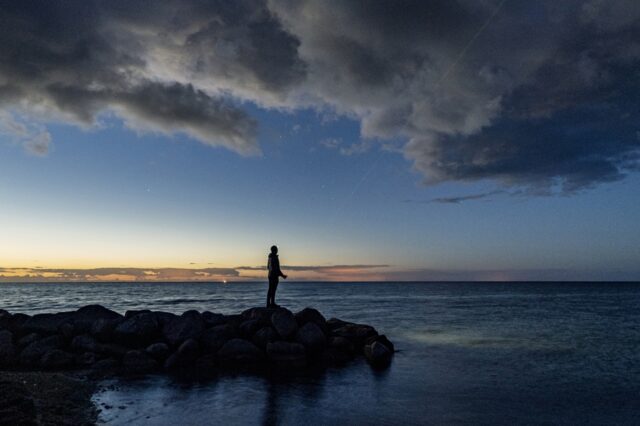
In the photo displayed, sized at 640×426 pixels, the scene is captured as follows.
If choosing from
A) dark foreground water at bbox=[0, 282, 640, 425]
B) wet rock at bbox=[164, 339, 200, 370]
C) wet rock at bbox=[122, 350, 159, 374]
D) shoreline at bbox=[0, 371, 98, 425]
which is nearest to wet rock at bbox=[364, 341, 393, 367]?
dark foreground water at bbox=[0, 282, 640, 425]

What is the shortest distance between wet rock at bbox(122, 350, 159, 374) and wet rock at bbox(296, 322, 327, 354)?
5542mm

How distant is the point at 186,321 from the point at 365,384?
792 centimetres

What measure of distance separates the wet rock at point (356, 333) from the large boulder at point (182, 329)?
20.4 ft

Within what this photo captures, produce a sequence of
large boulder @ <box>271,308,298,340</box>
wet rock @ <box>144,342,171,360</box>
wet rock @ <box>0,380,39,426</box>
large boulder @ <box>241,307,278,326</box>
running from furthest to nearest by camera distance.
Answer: large boulder @ <box>241,307,278,326</box> < large boulder @ <box>271,308,298,340</box> < wet rock @ <box>144,342,171,360</box> < wet rock @ <box>0,380,39,426</box>

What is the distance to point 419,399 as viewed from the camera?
1130 centimetres

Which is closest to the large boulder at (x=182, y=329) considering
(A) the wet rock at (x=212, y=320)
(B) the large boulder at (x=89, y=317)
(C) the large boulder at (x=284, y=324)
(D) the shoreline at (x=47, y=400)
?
(A) the wet rock at (x=212, y=320)

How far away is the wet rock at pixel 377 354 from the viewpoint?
16094mm

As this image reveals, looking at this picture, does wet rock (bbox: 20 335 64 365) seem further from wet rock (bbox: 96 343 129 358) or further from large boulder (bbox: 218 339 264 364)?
large boulder (bbox: 218 339 264 364)

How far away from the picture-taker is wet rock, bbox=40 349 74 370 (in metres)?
14.2

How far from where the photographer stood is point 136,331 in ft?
52.9

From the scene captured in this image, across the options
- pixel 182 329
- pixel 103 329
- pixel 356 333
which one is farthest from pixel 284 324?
pixel 103 329

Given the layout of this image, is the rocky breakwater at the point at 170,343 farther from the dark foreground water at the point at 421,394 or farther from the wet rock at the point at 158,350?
the dark foreground water at the point at 421,394

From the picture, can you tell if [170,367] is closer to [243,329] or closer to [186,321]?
[186,321]

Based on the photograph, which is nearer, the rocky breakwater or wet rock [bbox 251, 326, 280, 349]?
the rocky breakwater
